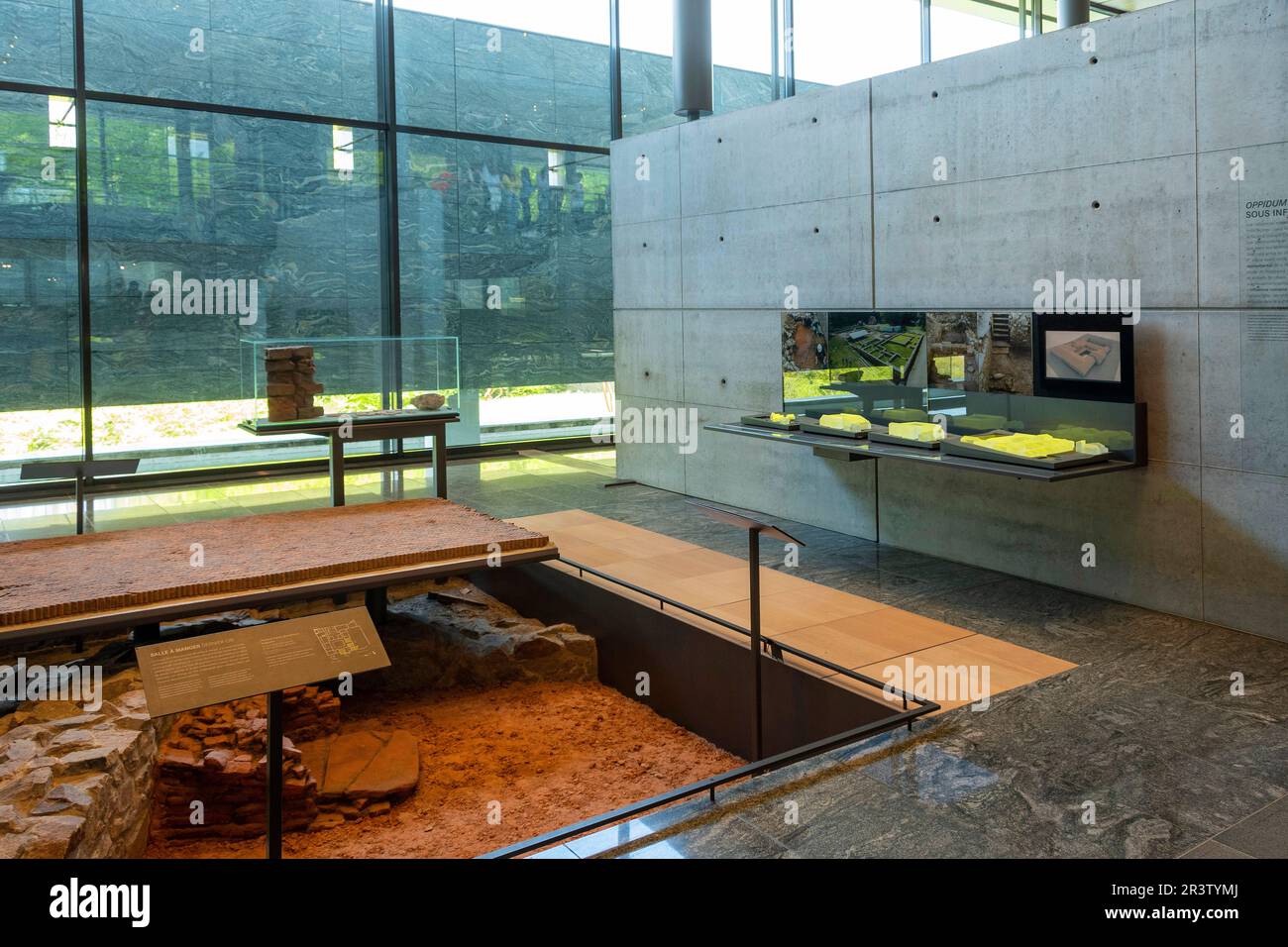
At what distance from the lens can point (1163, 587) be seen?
5.69m

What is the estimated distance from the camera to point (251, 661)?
3.14m

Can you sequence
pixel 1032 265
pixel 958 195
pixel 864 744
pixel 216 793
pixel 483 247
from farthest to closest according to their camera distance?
pixel 483 247
pixel 958 195
pixel 1032 265
pixel 216 793
pixel 864 744

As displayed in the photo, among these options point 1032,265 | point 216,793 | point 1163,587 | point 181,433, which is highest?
point 1032,265

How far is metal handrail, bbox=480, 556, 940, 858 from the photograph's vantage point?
3295 mm

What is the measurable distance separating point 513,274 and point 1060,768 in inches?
407

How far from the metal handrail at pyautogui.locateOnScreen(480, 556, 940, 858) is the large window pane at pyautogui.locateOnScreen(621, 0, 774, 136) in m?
9.48

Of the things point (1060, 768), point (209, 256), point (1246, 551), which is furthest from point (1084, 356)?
point (209, 256)

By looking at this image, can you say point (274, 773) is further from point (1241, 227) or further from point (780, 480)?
point (780, 480)

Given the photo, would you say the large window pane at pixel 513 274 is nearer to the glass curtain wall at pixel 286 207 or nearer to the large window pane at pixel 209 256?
the glass curtain wall at pixel 286 207

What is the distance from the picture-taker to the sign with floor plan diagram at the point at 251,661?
9.78 feet
